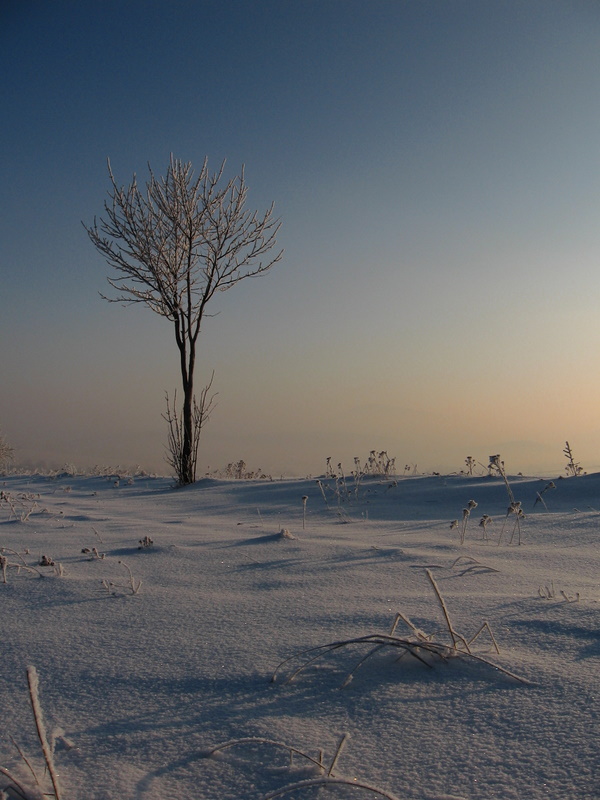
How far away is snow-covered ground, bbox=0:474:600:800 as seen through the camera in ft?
3.03

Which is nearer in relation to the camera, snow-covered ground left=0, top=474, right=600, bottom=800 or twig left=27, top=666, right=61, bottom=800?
twig left=27, top=666, right=61, bottom=800

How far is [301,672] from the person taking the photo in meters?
1.30

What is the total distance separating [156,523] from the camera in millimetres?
4320

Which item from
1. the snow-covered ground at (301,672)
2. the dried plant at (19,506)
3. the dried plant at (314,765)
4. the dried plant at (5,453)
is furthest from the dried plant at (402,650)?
the dried plant at (5,453)

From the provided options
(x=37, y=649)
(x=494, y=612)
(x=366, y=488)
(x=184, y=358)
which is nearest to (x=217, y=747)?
(x=37, y=649)

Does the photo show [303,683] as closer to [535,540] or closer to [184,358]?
[535,540]

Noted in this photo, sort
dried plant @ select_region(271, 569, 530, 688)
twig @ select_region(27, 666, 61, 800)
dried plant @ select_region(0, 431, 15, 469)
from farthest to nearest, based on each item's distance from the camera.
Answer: dried plant @ select_region(0, 431, 15, 469) < dried plant @ select_region(271, 569, 530, 688) < twig @ select_region(27, 666, 61, 800)

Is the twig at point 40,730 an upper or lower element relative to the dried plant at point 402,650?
upper

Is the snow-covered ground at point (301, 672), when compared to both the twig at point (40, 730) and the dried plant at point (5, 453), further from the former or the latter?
the dried plant at point (5, 453)

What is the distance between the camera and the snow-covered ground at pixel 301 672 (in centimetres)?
92

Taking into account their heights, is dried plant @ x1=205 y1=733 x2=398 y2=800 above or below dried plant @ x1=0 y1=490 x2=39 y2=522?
below

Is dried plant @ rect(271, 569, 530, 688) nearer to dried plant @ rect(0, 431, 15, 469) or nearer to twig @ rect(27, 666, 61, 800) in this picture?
twig @ rect(27, 666, 61, 800)

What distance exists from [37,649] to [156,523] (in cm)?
286

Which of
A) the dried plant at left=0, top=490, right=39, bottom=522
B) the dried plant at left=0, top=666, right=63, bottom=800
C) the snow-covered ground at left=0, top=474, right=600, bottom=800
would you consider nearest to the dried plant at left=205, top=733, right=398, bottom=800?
the snow-covered ground at left=0, top=474, right=600, bottom=800
